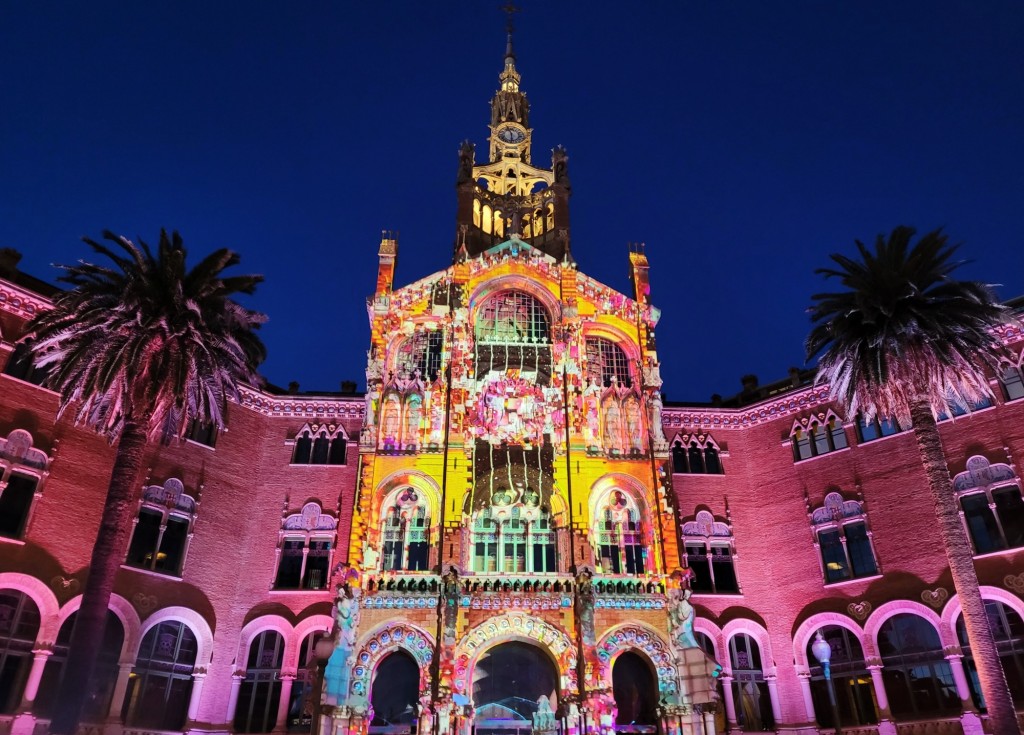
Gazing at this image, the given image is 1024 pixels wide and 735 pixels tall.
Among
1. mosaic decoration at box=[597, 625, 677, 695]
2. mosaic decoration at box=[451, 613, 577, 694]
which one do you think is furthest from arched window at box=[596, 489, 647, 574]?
mosaic decoration at box=[451, 613, 577, 694]

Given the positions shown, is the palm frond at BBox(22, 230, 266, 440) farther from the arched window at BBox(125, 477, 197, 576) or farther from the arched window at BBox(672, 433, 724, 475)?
the arched window at BBox(672, 433, 724, 475)

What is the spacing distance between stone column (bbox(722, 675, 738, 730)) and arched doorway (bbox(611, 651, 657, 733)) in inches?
160

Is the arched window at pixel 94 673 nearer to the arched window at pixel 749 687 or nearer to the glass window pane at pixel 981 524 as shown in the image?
the arched window at pixel 749 687

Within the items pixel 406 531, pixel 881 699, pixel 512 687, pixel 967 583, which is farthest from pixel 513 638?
pixel 967 583

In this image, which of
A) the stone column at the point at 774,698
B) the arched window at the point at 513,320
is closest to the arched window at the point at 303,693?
the arched window at the point at 513,320

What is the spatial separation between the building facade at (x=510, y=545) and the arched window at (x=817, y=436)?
14 centimetres

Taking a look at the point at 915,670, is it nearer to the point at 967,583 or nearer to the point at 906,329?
the point at 967,583

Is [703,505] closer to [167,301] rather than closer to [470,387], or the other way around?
[470,387]

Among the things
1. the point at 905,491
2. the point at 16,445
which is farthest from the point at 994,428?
the point at 16,445

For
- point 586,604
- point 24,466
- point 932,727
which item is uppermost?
point 24,466

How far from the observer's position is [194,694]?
30156 mm

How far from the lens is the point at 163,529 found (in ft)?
104

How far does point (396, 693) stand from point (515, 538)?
7.44 metres

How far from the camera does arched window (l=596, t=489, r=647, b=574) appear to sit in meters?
32.6
